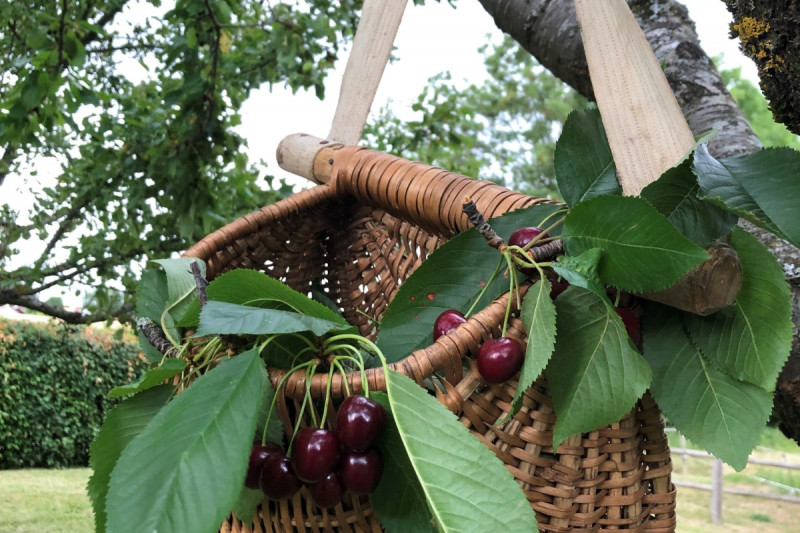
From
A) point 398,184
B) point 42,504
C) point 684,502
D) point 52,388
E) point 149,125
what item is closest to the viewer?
point 398,184

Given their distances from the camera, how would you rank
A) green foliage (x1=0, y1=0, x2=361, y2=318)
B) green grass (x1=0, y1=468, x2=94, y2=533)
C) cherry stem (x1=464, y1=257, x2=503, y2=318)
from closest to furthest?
cherry stem (x1=464, y1=257, x2=503, y2=318) < green foliage (x1=0, y1=0, x2=361, y2=318) < green grass (x1=0, y1=468, x2=94, y2=533)

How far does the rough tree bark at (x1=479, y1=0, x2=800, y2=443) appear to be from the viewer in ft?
1.69

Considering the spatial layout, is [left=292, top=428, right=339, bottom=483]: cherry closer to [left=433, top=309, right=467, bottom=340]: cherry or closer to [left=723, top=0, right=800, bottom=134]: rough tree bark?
[left=433, top=309, right=467, bottom=340]: cherry

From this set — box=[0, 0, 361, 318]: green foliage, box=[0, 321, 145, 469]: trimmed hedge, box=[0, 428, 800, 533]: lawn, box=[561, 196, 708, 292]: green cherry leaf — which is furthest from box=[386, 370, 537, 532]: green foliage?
box=[0, 321, 145, 469]: trimmed hedge

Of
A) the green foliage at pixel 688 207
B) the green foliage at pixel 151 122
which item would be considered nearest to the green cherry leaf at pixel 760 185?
the green foliage at pixel 688 207

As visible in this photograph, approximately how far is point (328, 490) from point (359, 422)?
43 millimetres

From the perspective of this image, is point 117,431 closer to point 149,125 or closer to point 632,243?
point 632,243

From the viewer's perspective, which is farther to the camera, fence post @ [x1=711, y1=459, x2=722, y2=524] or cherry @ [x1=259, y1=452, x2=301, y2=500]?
fence post @ [x1=711, y1=459, x2=722, y2=524]

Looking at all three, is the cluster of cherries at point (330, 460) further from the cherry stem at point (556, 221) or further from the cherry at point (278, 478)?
the cherry stem at point (556, 221)

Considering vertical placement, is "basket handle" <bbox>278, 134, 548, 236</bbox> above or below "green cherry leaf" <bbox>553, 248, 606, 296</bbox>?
above

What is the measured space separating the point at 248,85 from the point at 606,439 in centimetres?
157

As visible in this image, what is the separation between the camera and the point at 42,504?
2.90 m

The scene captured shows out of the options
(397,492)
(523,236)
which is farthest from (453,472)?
(523,236)

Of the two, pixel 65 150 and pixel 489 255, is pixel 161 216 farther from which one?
pixel 489 255
